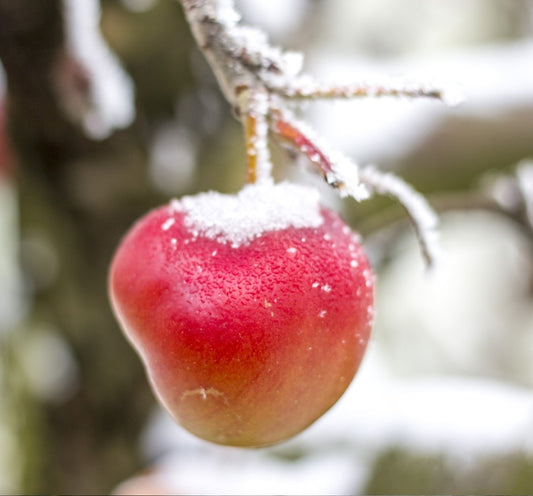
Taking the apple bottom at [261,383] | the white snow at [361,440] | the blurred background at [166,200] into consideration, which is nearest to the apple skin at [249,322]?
the apple bottom at [261,383]

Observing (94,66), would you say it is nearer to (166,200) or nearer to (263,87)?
(166,200)

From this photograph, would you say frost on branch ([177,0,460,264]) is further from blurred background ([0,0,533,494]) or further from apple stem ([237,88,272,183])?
blurred background ([0,0,533,494])

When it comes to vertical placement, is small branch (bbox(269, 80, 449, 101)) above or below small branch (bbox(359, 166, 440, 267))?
above

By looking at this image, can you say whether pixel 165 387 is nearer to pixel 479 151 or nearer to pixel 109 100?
pixel 109 100

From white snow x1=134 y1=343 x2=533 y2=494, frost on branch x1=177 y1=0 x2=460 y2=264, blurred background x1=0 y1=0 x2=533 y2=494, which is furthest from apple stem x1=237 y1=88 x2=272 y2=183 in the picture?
white snow x1=134 y1=343 x2=533 y2=494

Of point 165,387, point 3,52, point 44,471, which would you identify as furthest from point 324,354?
point 44,471

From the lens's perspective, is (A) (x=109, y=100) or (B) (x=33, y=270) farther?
(B) (x=33, y=270)

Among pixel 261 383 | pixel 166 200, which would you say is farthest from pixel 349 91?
pixel 166 200
